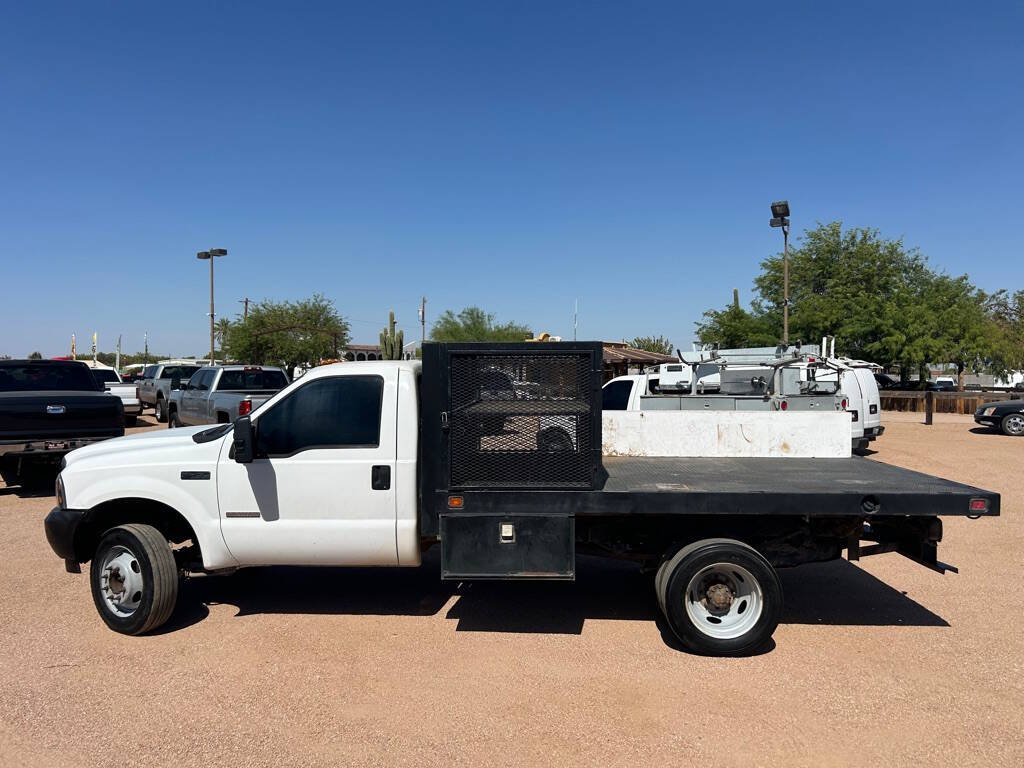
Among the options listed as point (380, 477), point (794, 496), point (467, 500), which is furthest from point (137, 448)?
point (794, 496)

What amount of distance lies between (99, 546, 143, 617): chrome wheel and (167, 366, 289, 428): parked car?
29.7 ft

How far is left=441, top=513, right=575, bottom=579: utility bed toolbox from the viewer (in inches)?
188

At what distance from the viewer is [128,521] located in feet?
17.9

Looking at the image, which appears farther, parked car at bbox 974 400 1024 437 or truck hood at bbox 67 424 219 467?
parked car at bbox 974 400 1024 437

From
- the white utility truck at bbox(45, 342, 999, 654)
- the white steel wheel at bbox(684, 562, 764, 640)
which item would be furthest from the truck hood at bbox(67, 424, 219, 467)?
the white steel wheel at bbox(684, 562, 764, 640)

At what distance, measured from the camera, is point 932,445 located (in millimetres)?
17016

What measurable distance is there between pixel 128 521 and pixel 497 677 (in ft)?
9.95

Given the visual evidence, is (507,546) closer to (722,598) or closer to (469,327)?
(722,598)

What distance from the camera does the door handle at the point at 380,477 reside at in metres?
5.01

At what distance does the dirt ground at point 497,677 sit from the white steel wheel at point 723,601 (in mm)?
220

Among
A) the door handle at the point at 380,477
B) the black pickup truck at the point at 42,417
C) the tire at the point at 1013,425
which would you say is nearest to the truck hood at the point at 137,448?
the door handle at the point at 380,477

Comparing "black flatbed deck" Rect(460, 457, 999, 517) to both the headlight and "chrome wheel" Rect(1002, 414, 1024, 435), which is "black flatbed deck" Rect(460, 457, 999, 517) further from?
"chrome wheel" Rect(1002, 414, 1024, 435)

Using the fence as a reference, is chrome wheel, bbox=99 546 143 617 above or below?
below

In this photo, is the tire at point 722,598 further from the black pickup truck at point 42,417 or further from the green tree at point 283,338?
the green tree at point 283,338
